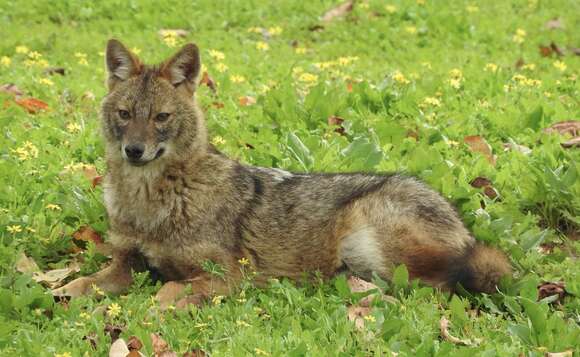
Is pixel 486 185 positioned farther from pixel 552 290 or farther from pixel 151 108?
pixel 151 108

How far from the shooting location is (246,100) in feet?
30.4

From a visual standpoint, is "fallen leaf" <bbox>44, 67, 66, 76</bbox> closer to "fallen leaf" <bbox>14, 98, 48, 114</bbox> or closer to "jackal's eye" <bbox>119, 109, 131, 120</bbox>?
"fallen leaf" <bbox>14, 98, 48, 114</bbox>

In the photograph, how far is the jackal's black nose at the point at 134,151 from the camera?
6035 mm

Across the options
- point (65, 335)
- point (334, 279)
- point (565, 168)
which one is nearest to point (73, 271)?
point (65, 335)

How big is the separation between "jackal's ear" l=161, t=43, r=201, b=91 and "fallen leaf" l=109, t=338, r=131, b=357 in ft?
6.71

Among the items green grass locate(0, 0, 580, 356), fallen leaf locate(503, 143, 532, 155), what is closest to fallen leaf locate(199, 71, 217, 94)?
green grass locate(0, 0, 580, 356)

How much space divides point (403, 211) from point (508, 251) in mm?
823

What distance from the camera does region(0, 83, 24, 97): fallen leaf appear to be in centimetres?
898

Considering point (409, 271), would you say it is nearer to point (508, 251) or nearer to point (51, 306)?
point (508, 251)

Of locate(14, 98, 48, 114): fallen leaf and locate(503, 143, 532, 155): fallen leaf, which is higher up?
locate(503, 143, 532, 155): fallen leaf

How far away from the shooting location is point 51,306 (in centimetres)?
554

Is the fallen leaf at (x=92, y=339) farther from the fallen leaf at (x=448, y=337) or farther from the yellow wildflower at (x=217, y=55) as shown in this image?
the yellow wildflower at (x=217, y=55)

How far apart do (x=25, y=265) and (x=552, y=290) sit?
337 cm

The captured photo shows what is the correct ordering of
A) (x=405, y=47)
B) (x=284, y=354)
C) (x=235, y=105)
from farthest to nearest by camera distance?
(x=405, y=47)
(x=235, y=105)
(x=284, y=354)
